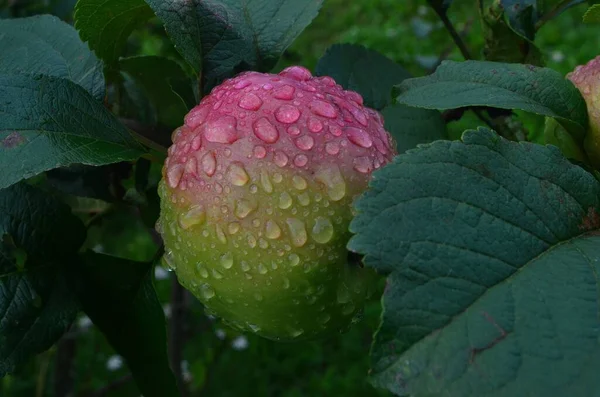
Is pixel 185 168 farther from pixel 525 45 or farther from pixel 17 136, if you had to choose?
pixel 525 45

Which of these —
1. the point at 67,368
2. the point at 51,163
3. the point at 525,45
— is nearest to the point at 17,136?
the point at 51,163

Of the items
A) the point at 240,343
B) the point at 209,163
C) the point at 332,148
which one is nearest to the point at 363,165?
the point at 332,148

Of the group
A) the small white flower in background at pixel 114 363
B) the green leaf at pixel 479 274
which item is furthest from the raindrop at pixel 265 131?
the small white flower in background at pixel 114 363

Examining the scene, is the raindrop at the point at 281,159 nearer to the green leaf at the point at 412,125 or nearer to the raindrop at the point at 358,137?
the raindrop at the point at 358,137

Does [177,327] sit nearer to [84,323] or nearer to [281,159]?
[84,323]

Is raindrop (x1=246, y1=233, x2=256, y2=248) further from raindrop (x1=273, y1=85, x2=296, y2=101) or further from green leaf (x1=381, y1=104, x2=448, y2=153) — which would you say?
green leaf (x1=381, y1=104, x2=448, y2=153)

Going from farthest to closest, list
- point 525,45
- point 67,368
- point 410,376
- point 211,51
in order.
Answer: point 67,368 < point 525,45 < point 211,51 < point 410,376
